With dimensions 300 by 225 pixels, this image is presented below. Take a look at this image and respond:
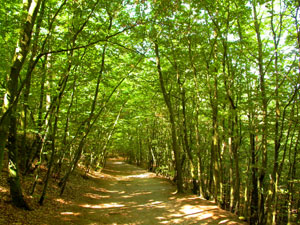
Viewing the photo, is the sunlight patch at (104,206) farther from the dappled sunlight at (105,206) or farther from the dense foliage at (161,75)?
the dense foliage at (161,75)

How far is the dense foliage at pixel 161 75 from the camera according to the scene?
590 centimetres

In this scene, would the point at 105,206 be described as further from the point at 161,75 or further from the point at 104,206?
the point at 161,75

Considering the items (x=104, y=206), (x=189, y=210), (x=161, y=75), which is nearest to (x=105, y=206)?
(x=104, y=206)

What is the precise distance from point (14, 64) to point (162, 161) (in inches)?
753

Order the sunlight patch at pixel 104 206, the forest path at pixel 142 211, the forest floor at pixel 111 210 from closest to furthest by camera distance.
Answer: the forest floor at pixel 111 210, the forest path at pixel 142 211, the sunlight patch at pixel 104 206

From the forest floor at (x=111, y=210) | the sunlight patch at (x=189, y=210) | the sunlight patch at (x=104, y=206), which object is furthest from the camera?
the sunlight patch at (x=104, y=206)

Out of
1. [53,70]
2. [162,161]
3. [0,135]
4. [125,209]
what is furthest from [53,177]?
[162,161]

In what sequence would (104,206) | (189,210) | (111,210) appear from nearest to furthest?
(111,210) < (189,210) < (104,206)

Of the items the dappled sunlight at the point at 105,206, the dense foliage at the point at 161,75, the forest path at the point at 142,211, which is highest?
the dense foliage at the point at 161,75

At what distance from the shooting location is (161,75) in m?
10.9

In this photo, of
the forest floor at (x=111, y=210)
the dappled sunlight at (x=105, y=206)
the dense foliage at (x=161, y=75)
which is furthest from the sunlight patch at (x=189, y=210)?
the dappled sunlight at (x=105, y=206)

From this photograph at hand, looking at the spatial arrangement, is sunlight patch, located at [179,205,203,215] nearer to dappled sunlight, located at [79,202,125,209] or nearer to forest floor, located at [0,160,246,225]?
forest floor, located at [0,160,246,225]

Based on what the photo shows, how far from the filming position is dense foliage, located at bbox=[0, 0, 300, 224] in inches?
232

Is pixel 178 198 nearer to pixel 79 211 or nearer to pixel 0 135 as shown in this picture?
pixel 79 211
